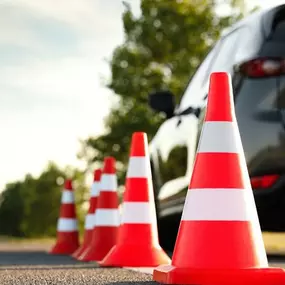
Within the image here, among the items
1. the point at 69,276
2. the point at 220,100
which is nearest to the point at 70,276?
the point at 69,276

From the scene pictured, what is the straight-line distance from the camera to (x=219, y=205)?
546cm

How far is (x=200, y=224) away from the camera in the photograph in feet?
17.7

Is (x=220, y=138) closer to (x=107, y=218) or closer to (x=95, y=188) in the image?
(x=107, y=218)

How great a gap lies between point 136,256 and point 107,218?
6.53 ft

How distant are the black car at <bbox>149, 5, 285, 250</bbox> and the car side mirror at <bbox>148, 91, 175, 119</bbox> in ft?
0.96

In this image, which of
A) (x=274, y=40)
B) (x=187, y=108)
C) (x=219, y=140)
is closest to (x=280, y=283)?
(x=219, y=140)

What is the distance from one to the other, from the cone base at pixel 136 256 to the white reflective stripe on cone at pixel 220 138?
6.30 ft

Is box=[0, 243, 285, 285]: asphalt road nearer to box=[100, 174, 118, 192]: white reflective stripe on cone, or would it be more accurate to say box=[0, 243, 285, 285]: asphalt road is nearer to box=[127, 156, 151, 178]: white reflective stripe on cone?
box=[127, 156, 151, 178]: white reflective stripe on cone

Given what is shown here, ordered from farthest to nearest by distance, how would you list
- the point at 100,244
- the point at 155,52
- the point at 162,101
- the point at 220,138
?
1. the point at 155,52
2. the point at 162,101
3. the point at 100,244
4. the point at 220,138

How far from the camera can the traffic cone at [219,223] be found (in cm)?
526

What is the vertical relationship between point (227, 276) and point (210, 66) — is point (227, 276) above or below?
below

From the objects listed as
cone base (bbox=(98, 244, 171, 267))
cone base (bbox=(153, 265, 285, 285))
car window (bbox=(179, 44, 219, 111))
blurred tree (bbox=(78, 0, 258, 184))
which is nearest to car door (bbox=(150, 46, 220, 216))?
car window (bbox=(179, 44, 219, 111))

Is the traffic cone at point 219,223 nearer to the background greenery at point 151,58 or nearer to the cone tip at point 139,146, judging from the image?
the cone tip at point 139,146

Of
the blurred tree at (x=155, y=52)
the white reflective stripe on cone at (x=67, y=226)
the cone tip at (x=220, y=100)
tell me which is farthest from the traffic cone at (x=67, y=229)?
the blurred tree at (x=155, y=52)
